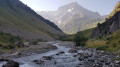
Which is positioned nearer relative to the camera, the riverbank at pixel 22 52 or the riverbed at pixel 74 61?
the riverbed at pixel 74 61

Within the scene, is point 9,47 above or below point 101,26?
below

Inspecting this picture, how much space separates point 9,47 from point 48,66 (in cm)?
3754

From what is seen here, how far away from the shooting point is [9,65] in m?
26.6

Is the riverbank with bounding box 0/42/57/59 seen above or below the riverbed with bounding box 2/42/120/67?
above

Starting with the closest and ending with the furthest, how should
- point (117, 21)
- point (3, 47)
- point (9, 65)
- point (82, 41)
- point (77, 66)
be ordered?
point (9, 65) < point (77, 66) < point (3, 47) < point (82, 41) < point (117, 21)

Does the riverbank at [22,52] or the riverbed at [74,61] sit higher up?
the riverbank at [22,52]

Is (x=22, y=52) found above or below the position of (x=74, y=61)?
above

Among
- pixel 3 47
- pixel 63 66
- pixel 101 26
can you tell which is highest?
pixel 101 26

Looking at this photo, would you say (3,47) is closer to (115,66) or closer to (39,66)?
(39,66)

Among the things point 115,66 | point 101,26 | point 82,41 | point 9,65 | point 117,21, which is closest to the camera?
point 115,66

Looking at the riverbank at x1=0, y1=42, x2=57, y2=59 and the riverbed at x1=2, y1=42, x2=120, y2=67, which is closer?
the riverbed at x1=2, y1=42, x2=120, y2=67

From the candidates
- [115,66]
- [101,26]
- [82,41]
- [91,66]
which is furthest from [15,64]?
[101,26]

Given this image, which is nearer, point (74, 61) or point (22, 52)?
point (74, 61)

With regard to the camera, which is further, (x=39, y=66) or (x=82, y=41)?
(x=82, y=41)
